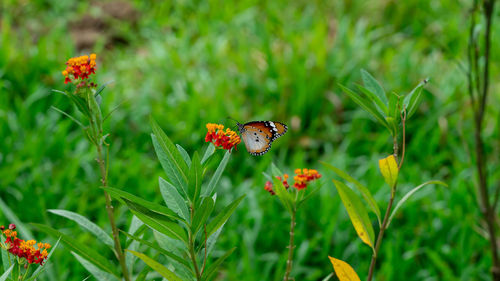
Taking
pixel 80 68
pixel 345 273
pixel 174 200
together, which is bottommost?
pixel 345 273

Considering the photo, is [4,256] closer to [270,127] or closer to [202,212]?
[202,212]

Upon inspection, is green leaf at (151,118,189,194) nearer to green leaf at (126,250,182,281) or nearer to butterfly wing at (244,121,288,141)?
green leaf at (126,250,182,281)

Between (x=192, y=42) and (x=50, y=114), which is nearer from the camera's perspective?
(x=50, y=114)

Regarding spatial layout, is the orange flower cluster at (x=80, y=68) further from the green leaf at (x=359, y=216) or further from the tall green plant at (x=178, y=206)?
the green leaf at (x=359, y=216)

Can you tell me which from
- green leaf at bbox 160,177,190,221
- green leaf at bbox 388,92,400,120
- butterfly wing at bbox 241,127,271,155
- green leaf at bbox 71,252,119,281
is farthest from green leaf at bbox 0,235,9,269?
green leaf at bbox 388,92,400,120

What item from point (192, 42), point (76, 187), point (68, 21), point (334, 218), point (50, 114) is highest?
point (68, 21)

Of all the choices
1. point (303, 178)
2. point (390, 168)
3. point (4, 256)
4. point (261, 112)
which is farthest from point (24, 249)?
point (261, 112)

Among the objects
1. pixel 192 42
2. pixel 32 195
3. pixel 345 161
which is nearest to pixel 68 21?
pixel 192 42

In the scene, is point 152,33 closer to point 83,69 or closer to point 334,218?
point 334,218

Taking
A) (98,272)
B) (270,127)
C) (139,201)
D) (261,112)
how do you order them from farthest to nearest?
1. (261,112)
2. (270,127)
3. (98,272)
4. (139,201)
